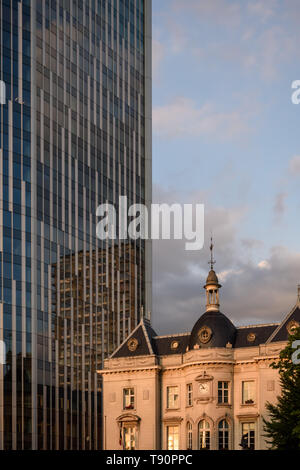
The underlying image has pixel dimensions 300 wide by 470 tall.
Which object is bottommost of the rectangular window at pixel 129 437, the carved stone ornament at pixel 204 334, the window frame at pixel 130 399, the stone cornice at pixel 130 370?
the rectangular window at pixel 129 437

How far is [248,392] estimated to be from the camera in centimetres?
8612

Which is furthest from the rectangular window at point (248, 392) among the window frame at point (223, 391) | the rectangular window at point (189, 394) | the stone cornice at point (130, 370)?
the stone cornice at point (130, 370)

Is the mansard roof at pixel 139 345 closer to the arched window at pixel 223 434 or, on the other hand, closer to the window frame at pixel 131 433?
the window frame at pixel 131 433

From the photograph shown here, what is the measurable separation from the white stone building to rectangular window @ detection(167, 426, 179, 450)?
0.37 ft

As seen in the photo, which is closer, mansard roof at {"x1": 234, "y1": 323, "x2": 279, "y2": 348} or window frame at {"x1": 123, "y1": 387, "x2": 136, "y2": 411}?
mansard roof at {"x1": 234, "y1": 323, "x2": 279, "y2": 348}

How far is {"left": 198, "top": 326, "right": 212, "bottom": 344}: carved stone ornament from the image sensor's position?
288 feet

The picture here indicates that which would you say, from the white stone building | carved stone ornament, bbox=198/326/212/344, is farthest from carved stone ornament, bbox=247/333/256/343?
carved stone ornament, bbox=198/326/212/344

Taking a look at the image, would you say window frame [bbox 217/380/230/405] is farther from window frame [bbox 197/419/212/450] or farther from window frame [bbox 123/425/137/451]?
window frame [bbox 123/425/137/451]

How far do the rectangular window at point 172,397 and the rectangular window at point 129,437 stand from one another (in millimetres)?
4946

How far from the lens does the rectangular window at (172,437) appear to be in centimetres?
8894

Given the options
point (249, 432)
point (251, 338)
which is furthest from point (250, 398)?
point (251, 338)

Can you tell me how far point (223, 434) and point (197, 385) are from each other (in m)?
5.94

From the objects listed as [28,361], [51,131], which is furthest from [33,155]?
[28,361]

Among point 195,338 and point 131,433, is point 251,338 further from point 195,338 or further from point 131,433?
point 131,433
